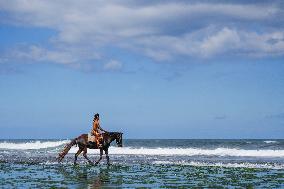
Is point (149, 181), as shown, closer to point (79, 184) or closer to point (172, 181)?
point (172, 181)

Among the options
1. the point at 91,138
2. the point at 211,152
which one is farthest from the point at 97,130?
the point at 211,152

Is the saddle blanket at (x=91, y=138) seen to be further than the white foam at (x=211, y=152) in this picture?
No

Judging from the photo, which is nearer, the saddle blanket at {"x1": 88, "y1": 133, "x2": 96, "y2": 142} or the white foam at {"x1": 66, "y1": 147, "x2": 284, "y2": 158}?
the saddle blanket at {"x1": 88, "y1": 133, "x2": 96, "y2": 142}

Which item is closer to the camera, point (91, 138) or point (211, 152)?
point (91, 138)

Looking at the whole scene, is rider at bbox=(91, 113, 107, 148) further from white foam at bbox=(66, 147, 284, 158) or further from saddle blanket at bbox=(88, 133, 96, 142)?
white foam at bbox=(66, 147, 284, 158)

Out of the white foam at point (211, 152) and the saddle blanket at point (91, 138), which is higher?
the saddle blanket at point (91, 138)

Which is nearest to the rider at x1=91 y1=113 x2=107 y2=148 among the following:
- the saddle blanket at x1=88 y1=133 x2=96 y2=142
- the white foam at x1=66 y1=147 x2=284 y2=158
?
the saddle blanket at x1=88 y1=133 x2=96 y2=142

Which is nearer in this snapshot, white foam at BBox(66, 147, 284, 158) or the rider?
the rider

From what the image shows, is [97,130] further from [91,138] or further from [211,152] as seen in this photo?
[211,152]

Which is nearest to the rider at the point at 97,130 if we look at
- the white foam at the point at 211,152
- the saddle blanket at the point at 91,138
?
the saddle blanket at the point at 91,138

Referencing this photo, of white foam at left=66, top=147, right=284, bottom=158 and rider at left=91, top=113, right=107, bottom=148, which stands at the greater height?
rider at left=91, top=113, right=107, bottom=148

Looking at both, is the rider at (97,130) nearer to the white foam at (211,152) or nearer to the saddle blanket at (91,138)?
the saddle blanket at (91,138)

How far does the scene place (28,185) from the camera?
17.2 m

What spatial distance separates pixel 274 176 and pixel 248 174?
4.36 ft
